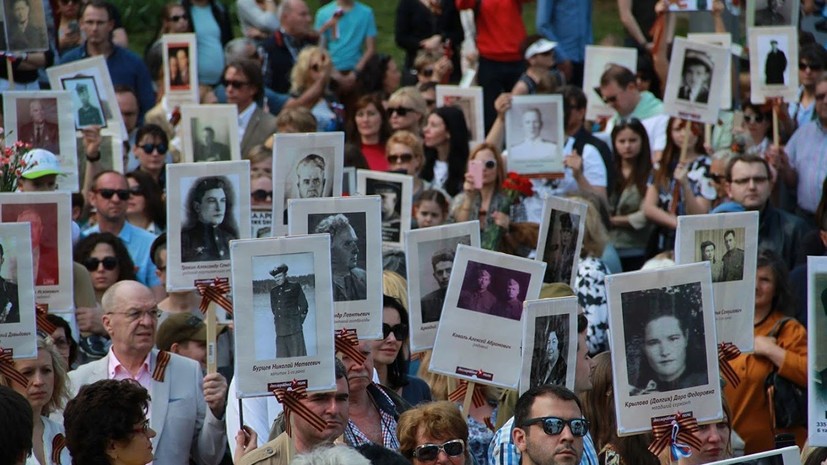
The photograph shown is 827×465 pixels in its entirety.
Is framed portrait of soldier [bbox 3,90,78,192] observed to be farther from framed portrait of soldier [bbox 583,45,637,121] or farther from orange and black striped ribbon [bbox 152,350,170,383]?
framed portrait of soldier [bbox 583,45,637,121]

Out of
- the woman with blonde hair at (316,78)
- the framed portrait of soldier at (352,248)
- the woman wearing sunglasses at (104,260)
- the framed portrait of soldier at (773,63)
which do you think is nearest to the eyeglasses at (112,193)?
the woman wearing sunglasses at (104,260)

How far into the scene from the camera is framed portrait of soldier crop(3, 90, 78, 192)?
1038 centimetres

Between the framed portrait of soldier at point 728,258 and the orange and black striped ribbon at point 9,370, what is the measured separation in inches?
124

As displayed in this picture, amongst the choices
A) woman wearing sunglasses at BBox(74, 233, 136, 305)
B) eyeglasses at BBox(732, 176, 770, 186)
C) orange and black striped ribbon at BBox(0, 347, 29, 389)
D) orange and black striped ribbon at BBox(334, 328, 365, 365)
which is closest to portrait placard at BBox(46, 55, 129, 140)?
woman wearing sunglasses at BBox(74, 233, 136, 305)

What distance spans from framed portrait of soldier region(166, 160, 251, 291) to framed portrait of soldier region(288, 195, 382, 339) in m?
0.55

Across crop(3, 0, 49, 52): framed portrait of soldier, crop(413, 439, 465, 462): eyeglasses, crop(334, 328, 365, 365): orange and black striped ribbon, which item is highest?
crop(3, 0, 49, 52): framed portrait of soldier

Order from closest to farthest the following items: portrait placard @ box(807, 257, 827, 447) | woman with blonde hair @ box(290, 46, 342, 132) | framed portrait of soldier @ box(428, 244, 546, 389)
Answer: portrait placard @ box(807, 257, 827, 447), framed portrait of soldier @ box(428, 244, 546, 389), woman with blonde hair @ box(290, 46, 342, 132)

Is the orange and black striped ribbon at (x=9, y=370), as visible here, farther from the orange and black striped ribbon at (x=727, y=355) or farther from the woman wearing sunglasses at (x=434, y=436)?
the orange and black striped ribbon at (x=727, y=355)

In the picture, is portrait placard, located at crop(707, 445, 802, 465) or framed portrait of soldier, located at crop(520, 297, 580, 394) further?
framed portrait of soldier, located at crop(520, 297, 580, 394)

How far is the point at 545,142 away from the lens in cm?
1223

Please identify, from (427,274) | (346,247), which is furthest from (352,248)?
(427,274)

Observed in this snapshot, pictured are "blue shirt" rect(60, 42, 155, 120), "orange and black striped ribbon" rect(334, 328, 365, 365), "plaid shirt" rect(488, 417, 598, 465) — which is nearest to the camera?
"plaid shirt" rect(488, 417, 598, 465)

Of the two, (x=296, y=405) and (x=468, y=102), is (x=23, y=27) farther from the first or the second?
(x=296, y=405)

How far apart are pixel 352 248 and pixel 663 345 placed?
153 cm
